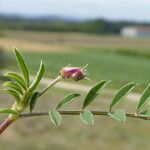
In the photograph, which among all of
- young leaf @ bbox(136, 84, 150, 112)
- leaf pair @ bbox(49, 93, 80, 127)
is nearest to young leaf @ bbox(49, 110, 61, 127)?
leaf pair @ bbox(49, 93, 80, 127)

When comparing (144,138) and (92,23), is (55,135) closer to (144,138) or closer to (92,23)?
(144,138)

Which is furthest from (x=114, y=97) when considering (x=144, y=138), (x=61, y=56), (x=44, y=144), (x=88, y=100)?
(x=61, y=56)

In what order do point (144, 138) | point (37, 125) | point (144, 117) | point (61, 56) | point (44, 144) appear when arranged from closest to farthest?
point (144, 117) < point (44, 144) < point (144, 138) < point (37, 125) < point (61, 56)

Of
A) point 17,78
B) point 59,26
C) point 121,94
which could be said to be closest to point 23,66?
point 17,78

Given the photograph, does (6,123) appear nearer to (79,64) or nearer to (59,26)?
(79,64)

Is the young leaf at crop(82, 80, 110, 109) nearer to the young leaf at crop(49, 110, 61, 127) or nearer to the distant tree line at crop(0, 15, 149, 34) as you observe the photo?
the young leaf at crop(49, 110, 61, 127)

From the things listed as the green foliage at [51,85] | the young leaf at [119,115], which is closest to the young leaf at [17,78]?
the green foliage at [51,85]

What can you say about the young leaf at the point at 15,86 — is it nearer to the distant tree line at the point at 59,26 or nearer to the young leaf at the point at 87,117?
the young leaf at the point at 87,117
